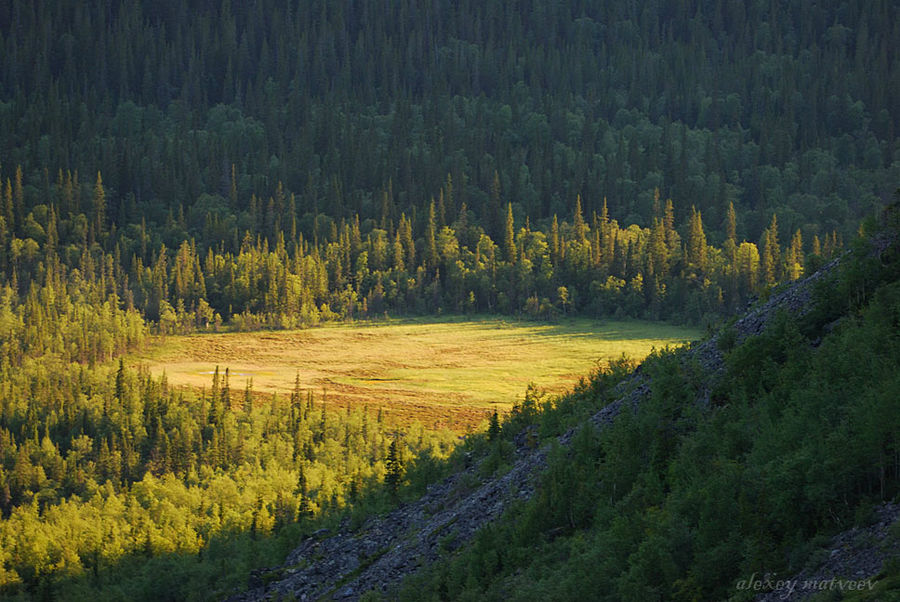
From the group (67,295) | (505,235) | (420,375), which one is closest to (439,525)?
(420,375)

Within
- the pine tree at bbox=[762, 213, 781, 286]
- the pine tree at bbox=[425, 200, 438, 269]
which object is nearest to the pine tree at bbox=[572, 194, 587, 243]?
the pine tree at bbox=[425, 200, 438, 269]

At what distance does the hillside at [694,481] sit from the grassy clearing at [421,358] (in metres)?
62.2

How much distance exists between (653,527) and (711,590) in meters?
3.20

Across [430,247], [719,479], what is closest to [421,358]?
[430,247]

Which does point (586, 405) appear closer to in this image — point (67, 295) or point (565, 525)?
point (565, 525)

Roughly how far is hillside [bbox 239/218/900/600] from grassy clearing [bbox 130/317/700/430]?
204 feet

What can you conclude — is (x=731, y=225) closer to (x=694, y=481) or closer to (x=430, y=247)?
(x=430, y=247)

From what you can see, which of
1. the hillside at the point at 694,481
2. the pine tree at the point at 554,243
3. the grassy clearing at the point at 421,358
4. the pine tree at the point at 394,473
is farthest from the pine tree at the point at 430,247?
the hillside at the point at 694,481

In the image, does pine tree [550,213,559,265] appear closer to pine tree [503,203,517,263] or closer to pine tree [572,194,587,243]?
pine tree [572,194,587,243]

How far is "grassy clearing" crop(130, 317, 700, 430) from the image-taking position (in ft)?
403

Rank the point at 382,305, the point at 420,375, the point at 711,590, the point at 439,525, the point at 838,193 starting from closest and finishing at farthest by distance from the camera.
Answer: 1. the point at 711,590
2. the point at 439,525
3. the point at 420,375
4. the point at 382,305
5. the point at 838,193

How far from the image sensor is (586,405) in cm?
4775

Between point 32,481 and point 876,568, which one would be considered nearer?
point 876,568

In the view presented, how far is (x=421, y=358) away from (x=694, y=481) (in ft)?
382
